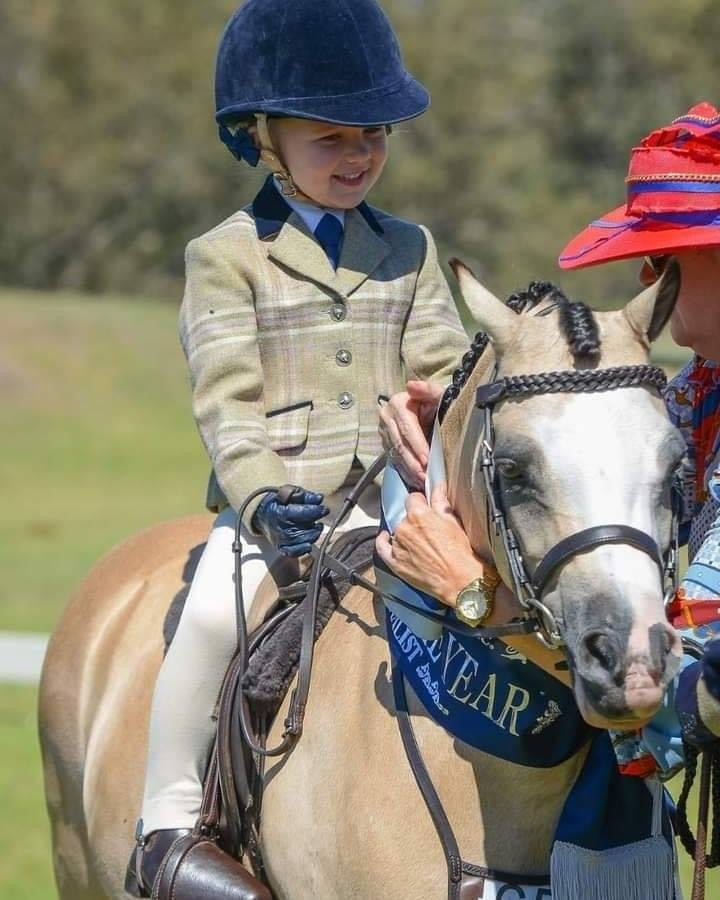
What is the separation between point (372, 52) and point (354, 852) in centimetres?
187

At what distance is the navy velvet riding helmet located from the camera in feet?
11.6

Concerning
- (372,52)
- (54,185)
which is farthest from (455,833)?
(54,185)

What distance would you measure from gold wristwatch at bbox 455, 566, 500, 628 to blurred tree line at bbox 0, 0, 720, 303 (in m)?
36.6

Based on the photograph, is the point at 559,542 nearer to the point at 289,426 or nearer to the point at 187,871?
the point at 289,426

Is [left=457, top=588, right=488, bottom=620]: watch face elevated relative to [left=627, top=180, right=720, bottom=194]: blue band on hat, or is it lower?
lower

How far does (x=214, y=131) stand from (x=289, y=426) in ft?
128

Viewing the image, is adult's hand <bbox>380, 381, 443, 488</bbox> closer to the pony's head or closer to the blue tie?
the pony's head

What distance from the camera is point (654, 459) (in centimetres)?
245

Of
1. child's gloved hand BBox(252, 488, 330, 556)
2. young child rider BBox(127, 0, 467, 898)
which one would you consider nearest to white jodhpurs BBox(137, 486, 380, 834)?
young child rider BBox(127, 0, 467, 898)

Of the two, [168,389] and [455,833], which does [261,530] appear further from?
[168,389]

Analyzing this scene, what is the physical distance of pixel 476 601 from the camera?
108 inches

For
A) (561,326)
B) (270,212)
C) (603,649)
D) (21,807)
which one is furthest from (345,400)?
(21,807)

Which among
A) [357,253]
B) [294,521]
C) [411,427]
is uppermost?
[357,253]

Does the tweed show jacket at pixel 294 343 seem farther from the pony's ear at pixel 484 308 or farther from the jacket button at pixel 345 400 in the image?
the pony's ear at pixel 484 308
